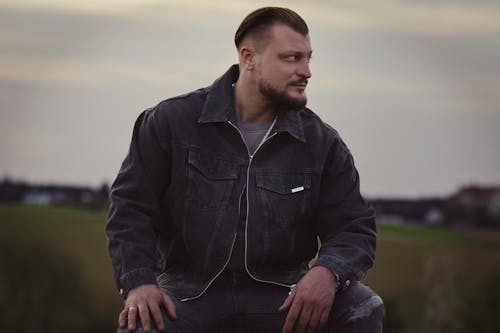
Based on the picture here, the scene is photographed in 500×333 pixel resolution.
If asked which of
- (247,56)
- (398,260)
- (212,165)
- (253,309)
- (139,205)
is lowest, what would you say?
(398,260)

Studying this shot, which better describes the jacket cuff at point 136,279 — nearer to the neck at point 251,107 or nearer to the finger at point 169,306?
the finger at point 169,306

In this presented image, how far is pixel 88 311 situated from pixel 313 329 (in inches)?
2213

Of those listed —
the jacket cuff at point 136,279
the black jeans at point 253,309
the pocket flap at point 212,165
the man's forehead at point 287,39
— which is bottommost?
the black jeans at point 253,309

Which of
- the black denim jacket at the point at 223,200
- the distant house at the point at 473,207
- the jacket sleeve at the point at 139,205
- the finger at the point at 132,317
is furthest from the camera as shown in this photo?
the distant house at the point at 473,207

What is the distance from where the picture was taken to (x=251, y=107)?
6.08 meters

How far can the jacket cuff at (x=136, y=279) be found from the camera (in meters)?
5.71

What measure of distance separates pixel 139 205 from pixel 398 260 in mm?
63579

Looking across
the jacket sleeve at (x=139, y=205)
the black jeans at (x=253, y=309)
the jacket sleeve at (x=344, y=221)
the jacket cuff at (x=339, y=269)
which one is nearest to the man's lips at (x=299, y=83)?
the jacket sleeve at (x=344, y=221)

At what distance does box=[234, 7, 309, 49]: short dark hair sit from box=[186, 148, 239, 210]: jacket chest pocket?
2.06 ft

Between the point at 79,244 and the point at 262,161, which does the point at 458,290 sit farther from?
the point at 262,161

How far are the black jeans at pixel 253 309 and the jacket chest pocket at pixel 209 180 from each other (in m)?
Answer: 0.34

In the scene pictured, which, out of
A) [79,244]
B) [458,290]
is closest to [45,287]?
[79,244]

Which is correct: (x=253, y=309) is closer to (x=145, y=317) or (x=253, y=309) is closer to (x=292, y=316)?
(x=292, y=316)

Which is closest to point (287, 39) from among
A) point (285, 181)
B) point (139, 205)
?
point (285, 181)
